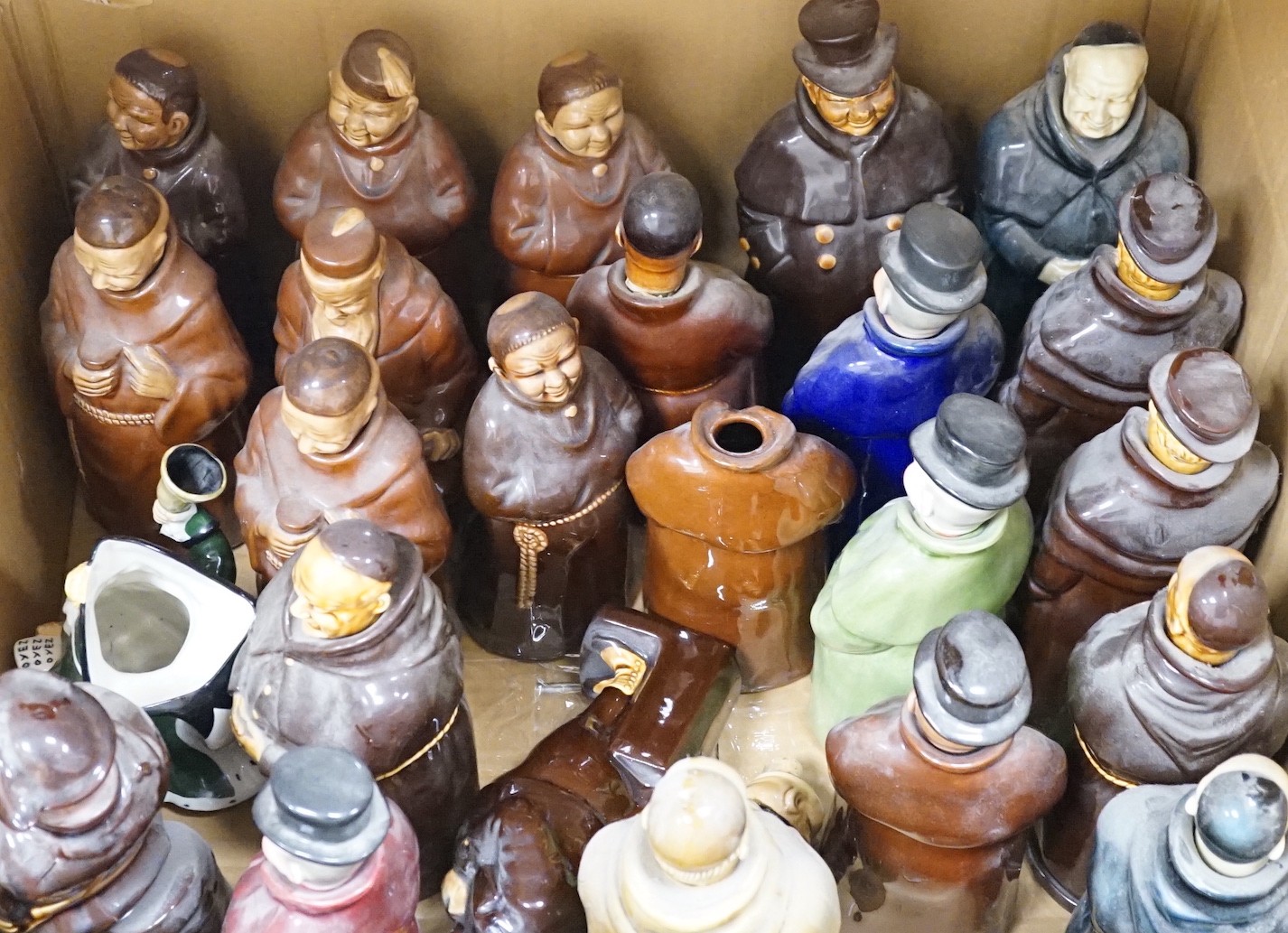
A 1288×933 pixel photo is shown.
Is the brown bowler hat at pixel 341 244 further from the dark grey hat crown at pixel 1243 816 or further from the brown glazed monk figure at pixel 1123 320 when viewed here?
the dark grey hat crown at pixel 1243 816

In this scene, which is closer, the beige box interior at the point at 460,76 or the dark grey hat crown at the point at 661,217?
the dark grey hat crown at the point at 661,217

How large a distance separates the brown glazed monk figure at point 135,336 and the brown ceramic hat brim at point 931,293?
97 centimetres

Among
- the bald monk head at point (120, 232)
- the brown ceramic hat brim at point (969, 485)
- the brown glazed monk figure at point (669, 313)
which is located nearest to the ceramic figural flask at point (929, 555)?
the brown ceramic hat brim at point (969, 485)

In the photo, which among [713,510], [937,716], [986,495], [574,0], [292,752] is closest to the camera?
[292,752]

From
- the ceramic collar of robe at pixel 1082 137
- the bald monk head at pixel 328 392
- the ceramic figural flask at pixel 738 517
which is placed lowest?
the ceramic figural flask at pixel 738 517

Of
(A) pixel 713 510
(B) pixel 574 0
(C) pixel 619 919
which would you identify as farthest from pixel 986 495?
(B) pixel 574 0

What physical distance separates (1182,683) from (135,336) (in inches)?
57.6

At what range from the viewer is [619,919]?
1519 millimetres

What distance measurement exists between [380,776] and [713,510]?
56cm

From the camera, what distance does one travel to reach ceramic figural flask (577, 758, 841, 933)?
55.0 inches

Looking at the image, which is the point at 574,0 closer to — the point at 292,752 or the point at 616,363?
the point at 616,363

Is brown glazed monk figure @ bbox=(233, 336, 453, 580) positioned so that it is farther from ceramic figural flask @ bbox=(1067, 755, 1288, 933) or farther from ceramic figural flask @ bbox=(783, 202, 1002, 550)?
ceramic figural flask @ bbox=(1067, 755, 1288, 933)

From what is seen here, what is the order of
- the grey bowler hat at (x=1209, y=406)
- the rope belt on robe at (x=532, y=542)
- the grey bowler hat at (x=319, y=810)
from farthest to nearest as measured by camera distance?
the rope belt on robe at (x=532, y=542) < the grey bowler hat at (x=1209, y=406) < the grey bowler hat at (x=319, y=810)

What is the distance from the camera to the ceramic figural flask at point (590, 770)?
68.4 inches
